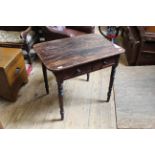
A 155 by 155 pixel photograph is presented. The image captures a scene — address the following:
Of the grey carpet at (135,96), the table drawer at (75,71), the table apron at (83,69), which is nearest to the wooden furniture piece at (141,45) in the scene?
the grey carpet at (135,96)

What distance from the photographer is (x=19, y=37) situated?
237cm

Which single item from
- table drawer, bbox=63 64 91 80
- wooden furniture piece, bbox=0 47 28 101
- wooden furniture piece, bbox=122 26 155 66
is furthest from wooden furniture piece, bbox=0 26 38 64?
wooden furniture piece, bbox=122 26 155 66

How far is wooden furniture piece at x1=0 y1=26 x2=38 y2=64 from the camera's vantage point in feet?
7.53

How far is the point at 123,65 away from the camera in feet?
8.30

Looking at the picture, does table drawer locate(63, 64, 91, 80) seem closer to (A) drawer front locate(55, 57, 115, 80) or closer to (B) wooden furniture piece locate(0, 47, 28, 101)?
(A) drawer front locate(55, 57, 115, 80)

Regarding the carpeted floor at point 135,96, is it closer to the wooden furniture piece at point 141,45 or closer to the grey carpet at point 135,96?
the grey carpet at point 135,96

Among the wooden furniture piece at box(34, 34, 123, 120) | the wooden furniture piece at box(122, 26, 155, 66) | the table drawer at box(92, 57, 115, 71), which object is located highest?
the wooden furniture piece at box(34, 34, 123, 120)

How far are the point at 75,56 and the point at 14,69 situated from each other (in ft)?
2.54

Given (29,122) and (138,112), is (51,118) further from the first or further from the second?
(138,112)

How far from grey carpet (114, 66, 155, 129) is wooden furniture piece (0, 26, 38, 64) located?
1288mm

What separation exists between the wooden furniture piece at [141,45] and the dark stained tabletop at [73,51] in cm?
80

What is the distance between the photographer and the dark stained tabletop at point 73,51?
137 cm

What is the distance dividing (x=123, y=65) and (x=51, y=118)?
135cm

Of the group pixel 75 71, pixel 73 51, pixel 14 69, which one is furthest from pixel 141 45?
pixel 14 69
